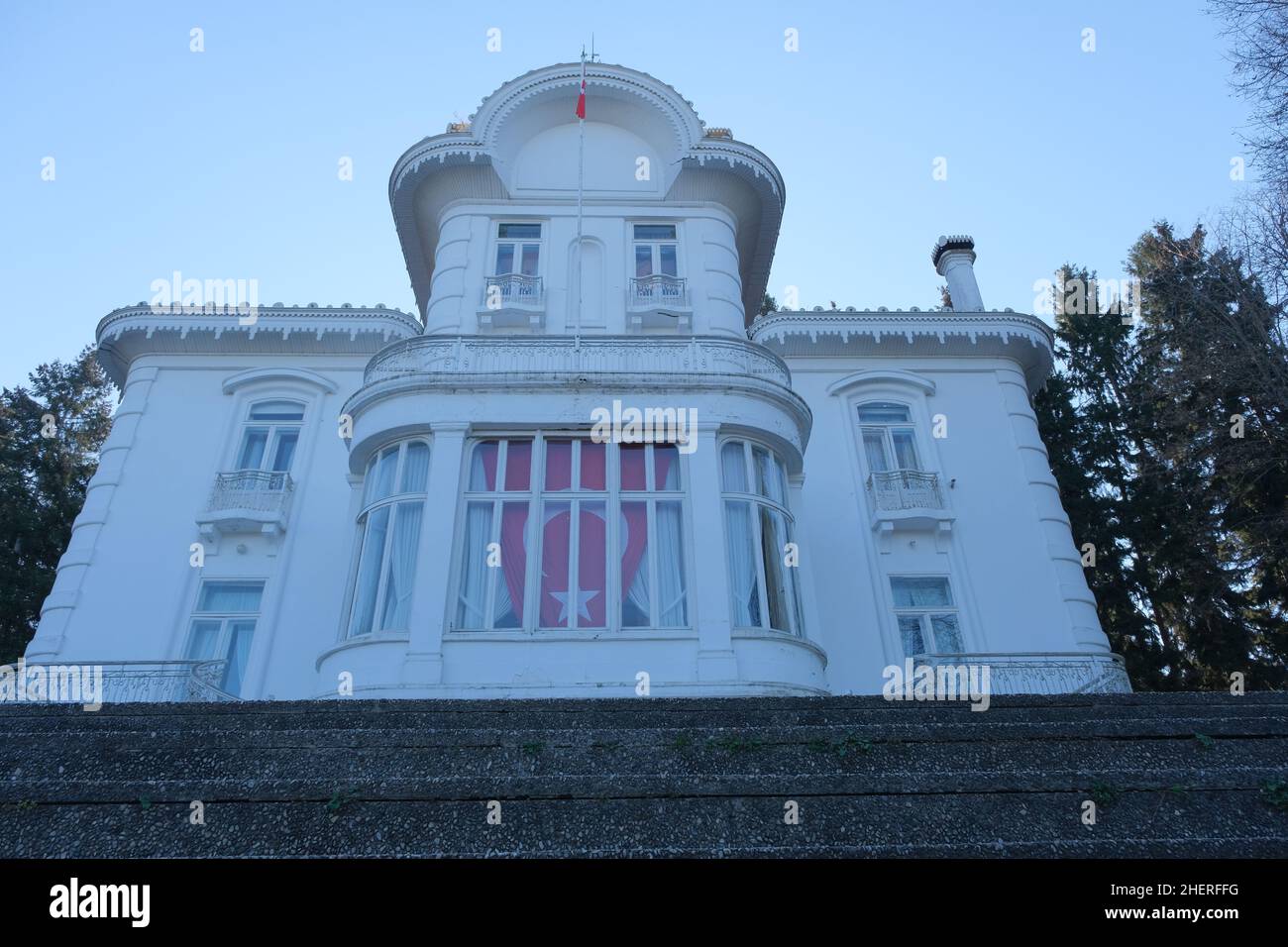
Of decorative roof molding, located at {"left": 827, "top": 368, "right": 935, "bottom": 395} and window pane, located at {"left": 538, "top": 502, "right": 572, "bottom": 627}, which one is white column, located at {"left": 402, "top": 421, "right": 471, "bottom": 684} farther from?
decorative roof molding, located at {"left": 827, "top": 368, "right": 935, "bottom": 395}

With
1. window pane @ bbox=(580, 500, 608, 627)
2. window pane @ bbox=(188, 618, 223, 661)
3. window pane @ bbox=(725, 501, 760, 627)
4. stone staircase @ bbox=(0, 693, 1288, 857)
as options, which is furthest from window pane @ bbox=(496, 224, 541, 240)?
stone staircase @ bbox=(0, 693, 1288, 857)

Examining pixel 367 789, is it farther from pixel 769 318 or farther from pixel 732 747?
pixel 769 318

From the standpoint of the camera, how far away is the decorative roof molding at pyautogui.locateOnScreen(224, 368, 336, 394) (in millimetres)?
17141

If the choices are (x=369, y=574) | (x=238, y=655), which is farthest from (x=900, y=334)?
(x=238, y=655)

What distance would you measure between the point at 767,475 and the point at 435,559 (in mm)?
5258

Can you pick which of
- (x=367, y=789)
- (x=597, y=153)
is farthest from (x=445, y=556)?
(x=597, y=153)

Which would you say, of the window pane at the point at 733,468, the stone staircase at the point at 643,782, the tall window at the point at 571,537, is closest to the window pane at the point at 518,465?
the tall window at the point at 571,537

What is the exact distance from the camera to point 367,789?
17.0 feet

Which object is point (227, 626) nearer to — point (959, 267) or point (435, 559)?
point (435, 559)

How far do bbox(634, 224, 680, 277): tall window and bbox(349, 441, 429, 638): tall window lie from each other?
24.4 feet

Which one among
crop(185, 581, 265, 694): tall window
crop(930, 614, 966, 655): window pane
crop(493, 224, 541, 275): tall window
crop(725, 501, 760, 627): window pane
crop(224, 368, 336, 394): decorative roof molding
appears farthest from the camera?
crop(224, 368, 336, 394): decorative roof molding

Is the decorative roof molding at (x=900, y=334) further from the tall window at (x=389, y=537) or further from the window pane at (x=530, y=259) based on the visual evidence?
the tall window at (x=389, y=537)

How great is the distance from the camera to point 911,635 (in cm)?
1521
